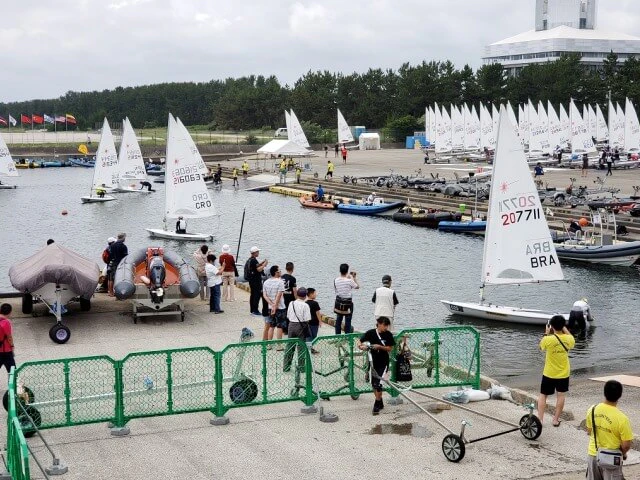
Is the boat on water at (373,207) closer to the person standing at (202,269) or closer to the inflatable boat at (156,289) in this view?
the person standing at (202,269)

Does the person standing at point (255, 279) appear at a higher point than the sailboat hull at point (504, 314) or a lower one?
higher

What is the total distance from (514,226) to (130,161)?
191 feet

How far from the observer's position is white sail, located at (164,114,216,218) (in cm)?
5112

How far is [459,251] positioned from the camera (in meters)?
50.6

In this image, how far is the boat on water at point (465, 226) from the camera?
55.8 m

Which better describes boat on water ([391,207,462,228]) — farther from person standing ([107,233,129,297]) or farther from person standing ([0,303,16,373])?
person standing ([0,303,16,373])

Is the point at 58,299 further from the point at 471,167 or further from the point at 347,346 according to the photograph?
the point at 471,167

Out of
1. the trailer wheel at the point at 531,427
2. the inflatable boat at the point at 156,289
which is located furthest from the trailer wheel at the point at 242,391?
the inflatable boat at the point at 156,289

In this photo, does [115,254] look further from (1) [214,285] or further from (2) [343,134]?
(2) [343,134]

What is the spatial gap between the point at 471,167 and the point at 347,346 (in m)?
81.9

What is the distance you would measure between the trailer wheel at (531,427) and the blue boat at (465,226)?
132 ft

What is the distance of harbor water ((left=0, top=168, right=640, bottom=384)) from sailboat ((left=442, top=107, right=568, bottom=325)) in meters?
1.60

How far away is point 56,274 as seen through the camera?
933 inches

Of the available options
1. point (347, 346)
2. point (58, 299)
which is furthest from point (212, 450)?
point (58, 299)
